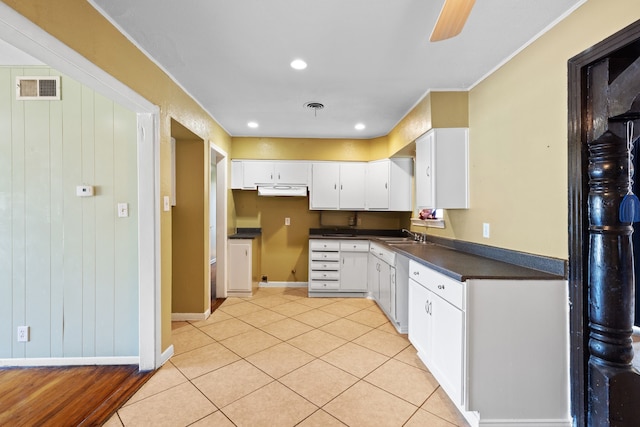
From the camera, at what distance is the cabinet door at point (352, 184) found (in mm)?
4473

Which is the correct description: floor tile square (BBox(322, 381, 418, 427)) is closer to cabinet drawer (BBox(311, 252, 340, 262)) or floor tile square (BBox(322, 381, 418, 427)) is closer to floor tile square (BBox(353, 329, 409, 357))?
floor tile square (BBox(353, 329, 409, 357))

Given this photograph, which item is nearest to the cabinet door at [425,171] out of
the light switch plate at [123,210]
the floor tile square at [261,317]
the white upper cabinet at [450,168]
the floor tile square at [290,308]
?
the white upper cabinet at [450,168]

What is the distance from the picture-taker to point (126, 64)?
75.0 inches

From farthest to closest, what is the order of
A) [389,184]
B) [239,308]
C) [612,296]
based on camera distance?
[389,184] < [239,308] < [612,296]

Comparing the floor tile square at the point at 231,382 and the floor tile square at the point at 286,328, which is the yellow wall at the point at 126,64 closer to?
the floor tile square at the point at 231,382

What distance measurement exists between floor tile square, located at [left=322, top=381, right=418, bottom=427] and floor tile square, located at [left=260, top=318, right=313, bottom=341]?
3.44 ft

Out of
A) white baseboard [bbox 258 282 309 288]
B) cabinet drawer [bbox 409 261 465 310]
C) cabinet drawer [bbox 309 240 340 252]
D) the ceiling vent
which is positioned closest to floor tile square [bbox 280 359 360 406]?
cabinet drawer [bbox 409 261 465 310]

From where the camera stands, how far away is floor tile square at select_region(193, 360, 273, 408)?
1931 millimetres

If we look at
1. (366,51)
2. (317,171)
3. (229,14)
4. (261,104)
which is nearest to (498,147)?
(366,51)

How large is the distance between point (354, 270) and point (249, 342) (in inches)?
76.0

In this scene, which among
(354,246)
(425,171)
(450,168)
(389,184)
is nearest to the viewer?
(450,168)

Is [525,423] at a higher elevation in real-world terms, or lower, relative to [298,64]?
lower

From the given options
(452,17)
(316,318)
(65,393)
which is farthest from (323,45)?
(65,393)

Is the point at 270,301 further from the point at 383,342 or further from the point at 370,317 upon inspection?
the point at 383,342
